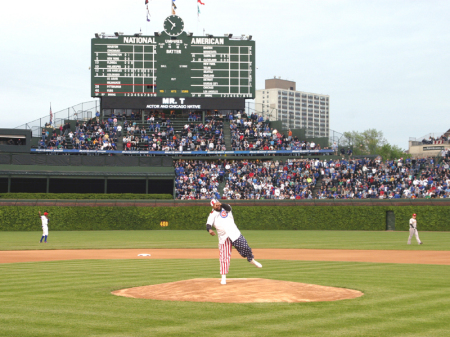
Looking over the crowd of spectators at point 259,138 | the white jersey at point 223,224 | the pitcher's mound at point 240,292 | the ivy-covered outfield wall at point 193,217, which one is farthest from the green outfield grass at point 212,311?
the crowd of spectators at point 259,138

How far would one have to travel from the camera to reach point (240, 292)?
10.8 m

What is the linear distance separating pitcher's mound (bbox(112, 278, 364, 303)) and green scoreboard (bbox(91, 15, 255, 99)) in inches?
1809

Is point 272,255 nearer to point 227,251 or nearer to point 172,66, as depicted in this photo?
point 227,251

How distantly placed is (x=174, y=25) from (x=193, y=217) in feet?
72.2

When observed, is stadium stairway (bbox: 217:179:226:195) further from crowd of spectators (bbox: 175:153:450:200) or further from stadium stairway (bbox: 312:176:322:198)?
stadium stairway (bbox: 312:176:322:198)

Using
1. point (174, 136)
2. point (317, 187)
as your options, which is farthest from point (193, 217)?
point (174, 136)

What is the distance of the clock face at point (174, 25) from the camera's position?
184 feet

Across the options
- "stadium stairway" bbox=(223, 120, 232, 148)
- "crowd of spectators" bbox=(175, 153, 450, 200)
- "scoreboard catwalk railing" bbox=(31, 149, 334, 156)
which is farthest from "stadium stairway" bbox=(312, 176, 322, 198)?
"stadium stairway" bbox=(223, 120, 232, 148)

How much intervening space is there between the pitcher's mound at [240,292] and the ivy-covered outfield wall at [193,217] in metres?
34.1

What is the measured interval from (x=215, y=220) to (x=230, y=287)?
1.56 metres

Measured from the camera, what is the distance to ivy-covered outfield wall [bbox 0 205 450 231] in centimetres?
4453

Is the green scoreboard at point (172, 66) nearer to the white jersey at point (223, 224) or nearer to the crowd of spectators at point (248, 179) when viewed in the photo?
the crowd of spectators at point (248, 179)

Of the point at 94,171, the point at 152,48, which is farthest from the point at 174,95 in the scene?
the point at 94,171

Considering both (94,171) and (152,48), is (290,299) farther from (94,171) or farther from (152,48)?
(152,48)
